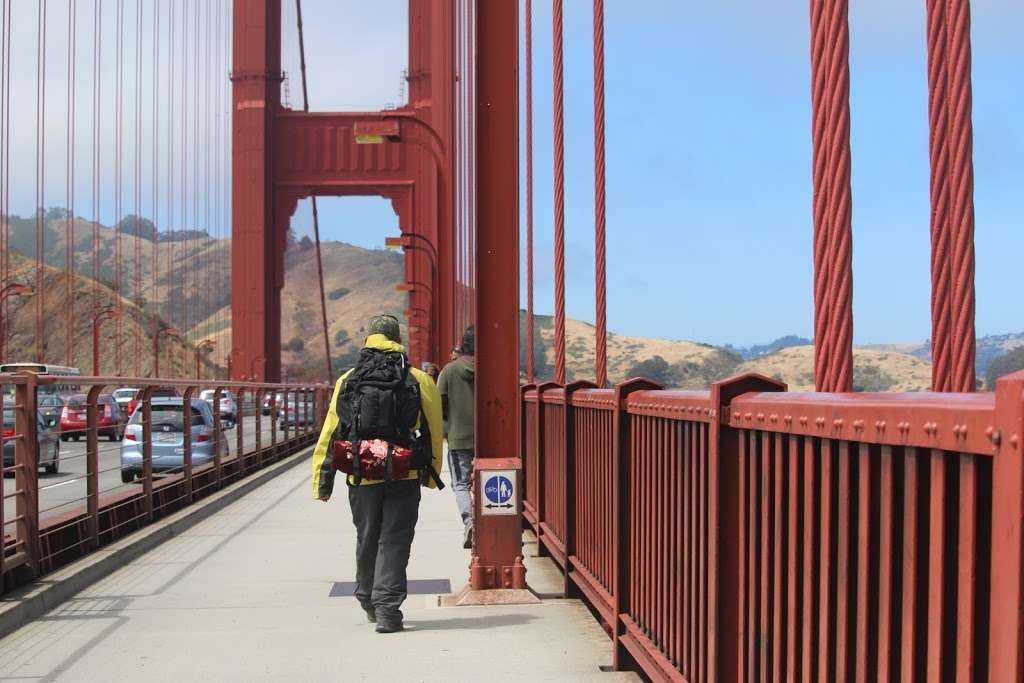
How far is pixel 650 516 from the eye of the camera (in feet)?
17.2

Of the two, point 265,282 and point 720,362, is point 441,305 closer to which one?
point 265,282

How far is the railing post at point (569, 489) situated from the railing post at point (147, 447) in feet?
14.0

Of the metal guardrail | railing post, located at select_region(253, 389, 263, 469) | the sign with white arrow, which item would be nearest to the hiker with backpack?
the sign with white arrow

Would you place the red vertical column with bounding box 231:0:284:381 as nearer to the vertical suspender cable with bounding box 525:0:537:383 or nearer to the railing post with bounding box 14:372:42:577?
the vertical suspender cable with bounding box 525:0:537:383

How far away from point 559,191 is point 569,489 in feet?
16.4

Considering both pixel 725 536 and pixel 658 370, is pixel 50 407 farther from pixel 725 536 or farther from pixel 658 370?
pixel 658 370

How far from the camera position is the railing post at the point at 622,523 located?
5781 mm

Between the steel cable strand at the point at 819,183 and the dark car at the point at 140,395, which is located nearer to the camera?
the steel cable strand at the point at 819,183

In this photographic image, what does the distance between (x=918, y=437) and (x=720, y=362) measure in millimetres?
A: 87595

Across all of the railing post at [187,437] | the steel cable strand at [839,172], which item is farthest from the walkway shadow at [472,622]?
the railing post at [187,437]

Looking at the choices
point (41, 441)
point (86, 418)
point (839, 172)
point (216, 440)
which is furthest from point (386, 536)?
point (216, 440)

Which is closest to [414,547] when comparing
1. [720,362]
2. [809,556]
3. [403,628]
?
[403,628]

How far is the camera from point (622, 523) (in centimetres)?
580

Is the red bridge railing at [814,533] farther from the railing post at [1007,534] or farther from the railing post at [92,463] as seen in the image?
the railing post at [92,463]
